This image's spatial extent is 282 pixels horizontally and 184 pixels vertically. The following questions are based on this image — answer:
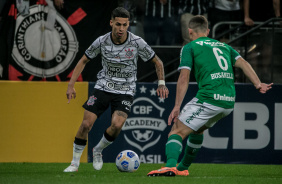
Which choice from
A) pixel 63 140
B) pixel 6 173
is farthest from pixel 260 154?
pixel 6 173

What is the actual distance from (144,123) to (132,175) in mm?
2880

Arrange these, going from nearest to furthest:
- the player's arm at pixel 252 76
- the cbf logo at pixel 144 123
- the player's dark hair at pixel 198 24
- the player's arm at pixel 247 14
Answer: the player's arm at pixel 252 76 → the player's dark hair at pixel 198 24 → the cbf logo at pixel 144 123 → the player's arm at pixel 247 14

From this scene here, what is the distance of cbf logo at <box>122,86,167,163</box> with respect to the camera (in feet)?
34.9

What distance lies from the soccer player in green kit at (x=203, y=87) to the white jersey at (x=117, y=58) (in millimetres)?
1286

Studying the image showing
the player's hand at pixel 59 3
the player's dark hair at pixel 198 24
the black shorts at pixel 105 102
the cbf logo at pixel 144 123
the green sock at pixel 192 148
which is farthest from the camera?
the player's hand at pixel 59 3

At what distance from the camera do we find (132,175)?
7.84 meters

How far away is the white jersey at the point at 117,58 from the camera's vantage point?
Result: 28.1ft

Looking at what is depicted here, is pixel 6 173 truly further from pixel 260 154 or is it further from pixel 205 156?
pixel 260 154

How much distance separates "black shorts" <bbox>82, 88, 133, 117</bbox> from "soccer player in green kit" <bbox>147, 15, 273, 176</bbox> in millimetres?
1367

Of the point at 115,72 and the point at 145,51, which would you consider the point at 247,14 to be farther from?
the point at 115,72

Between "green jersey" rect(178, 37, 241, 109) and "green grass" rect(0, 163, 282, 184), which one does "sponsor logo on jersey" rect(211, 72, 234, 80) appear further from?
"green grass" rect(0, 163, 282, 184)

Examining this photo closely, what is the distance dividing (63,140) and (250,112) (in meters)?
3.28

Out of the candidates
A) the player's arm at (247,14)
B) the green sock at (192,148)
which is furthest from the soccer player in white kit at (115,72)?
the player's arm at (247,14)

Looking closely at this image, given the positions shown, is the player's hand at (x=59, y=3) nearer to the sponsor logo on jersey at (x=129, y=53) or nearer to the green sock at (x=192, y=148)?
the sponsor logo on jersey at (x=129, y=53)
